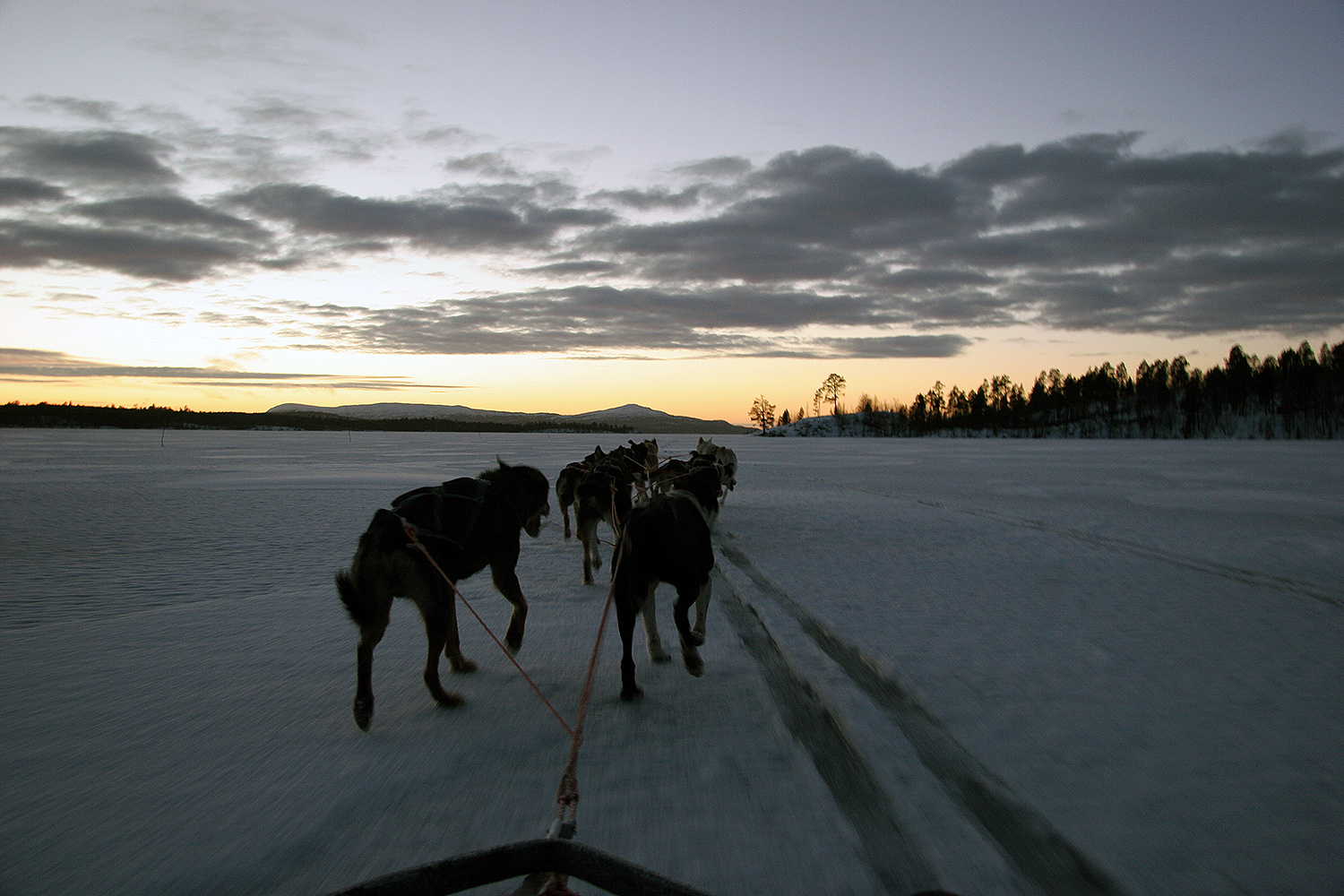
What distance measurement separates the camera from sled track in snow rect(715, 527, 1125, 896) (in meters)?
2.37

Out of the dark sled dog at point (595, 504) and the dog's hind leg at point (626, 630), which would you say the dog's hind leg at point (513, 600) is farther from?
the dark sled dog at point (595, 504)

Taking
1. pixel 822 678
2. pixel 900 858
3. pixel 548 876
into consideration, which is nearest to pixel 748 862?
pixel 900 858

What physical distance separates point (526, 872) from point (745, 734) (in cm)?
170

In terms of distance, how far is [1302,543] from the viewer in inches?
351

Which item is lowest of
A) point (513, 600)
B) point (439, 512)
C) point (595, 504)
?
point (513, 600)

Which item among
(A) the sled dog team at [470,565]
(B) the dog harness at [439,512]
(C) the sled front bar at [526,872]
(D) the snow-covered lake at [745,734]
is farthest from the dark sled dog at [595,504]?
(C) the sled front bar at [526,872]

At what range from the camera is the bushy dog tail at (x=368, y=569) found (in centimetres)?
350

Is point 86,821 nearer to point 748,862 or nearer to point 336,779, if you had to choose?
point 336,779

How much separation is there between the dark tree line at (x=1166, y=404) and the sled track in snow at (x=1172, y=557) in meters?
113

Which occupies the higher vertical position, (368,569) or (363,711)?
(368,569)

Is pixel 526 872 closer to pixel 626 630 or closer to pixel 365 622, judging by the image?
pixel 626 630

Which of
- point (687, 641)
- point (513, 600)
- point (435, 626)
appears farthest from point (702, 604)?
point (435, 626)

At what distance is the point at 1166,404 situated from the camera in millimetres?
116438

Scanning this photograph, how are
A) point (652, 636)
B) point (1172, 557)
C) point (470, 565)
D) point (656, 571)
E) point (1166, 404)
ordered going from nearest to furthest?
point (656, 571) → point (470, 565) → point (652, 636) → point (1172, 557) → point (1166, 404)
